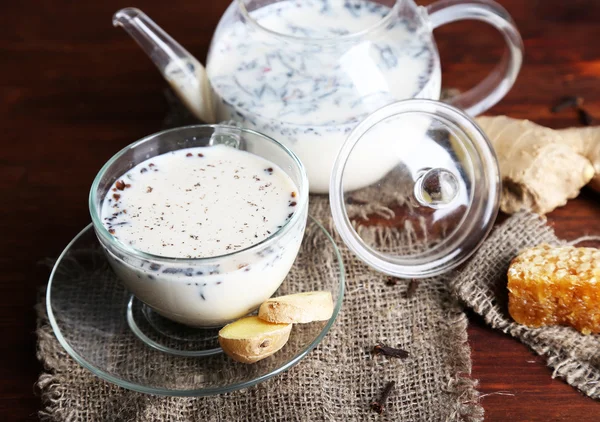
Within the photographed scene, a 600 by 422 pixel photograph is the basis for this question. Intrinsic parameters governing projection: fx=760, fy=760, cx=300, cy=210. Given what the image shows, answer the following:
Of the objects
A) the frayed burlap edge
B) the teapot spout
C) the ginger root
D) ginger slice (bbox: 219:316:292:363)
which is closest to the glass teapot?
the teapot spout

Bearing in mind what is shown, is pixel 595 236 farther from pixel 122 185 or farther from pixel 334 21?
pixel 122 185

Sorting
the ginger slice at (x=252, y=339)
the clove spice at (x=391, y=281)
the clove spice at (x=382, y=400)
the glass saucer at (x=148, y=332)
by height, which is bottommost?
the clove spice at (x=382, y=400)

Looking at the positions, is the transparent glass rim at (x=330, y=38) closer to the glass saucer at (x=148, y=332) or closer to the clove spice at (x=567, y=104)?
the glass saucer at (x=148, y=332)

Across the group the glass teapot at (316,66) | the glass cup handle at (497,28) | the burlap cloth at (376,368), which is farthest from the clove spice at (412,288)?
the glass cup handle at (497,28)

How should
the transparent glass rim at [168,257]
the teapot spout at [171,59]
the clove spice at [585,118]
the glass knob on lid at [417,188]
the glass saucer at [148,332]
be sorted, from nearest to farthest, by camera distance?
the transparent glass rim at [168,257] < the glass saucer at [148,332] < the glass knob on lid at [417,188] < the teapot spout at [171,59] < the clove spice at [585,118]

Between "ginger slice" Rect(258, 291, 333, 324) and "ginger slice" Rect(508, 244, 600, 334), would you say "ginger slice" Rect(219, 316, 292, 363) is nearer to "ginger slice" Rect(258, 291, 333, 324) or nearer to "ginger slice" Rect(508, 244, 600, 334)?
"ginger slice" Rect(258, 291, 333, 324)

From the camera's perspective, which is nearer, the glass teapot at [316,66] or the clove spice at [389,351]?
the clove spice at [389,351]

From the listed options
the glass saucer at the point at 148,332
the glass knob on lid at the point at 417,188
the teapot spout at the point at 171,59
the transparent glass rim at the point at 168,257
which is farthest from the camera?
the teapot spout at the point at 171,59

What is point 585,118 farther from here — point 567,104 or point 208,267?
point 208,267
